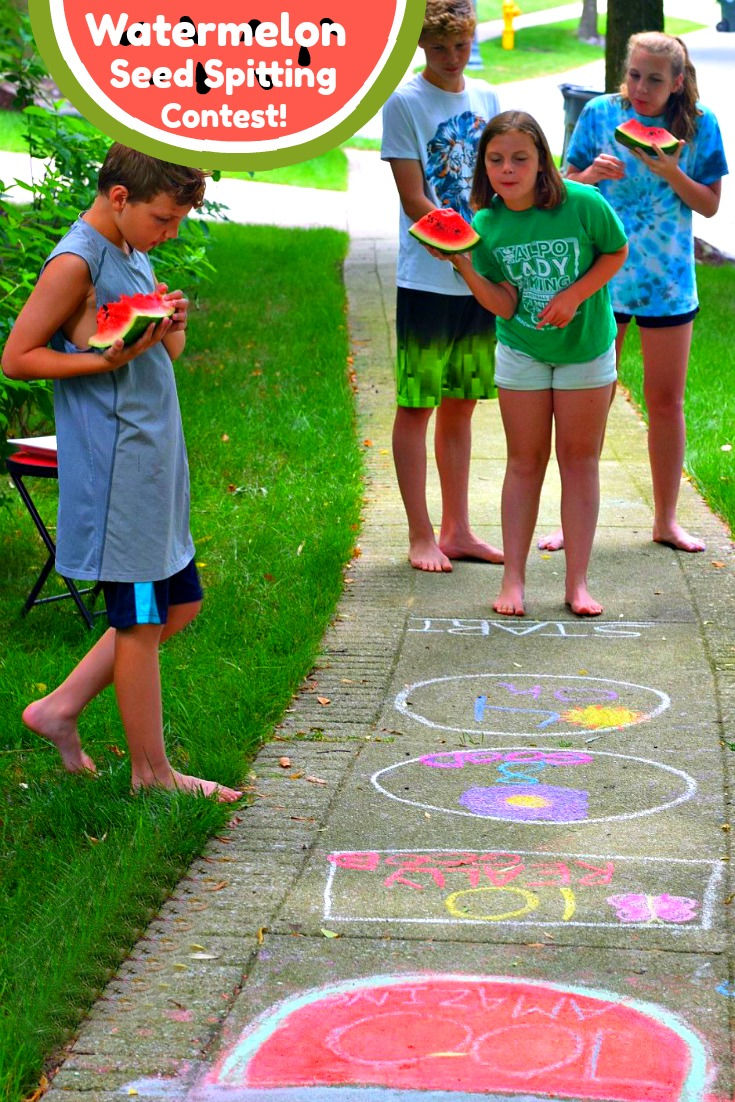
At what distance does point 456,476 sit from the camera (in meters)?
6.29

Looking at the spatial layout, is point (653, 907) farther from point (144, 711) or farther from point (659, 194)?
point (659, 194)

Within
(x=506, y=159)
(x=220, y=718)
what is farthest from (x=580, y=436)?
(x=220, y=718)

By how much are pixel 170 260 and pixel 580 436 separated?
288 cm

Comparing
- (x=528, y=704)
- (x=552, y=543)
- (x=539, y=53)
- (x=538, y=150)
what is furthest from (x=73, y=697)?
(x=539, y=53)

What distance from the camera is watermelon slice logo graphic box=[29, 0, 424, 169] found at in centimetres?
321

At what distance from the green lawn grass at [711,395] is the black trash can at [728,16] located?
131ft

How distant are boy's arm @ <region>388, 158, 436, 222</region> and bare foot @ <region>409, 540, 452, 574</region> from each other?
1.35 m

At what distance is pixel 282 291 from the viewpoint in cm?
1301

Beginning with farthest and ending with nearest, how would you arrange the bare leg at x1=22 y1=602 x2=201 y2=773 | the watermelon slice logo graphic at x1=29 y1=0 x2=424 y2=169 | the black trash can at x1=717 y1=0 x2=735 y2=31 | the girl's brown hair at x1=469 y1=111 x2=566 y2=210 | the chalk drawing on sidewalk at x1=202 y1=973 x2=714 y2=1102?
the black trash can at x1=717 y1=0 x2=735 y2=31 → the girl's brown hair at x1=469 y1=111 x2=566 y2=210 → the bare leg at x1=22 y1=602 x2=201 y2=773 → the watermelon slice logo graphic at x1=29 y1=0 x2=424 y2=169 → the chalk drawing on sidewalk at x1=202 y1=973 x2=714 y2=1102

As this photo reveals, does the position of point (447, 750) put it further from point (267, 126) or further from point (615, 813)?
point (267, 126)

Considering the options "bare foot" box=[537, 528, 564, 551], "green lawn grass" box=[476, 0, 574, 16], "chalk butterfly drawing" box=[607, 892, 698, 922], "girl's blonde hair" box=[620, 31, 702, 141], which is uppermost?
"girl's blonde hair" box=[620, 31, 702, 141]

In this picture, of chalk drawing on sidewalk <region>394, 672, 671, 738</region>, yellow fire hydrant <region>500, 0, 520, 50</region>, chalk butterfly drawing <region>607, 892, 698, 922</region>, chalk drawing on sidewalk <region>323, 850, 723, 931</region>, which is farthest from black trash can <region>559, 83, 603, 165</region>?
yellow fire hydrant <region>500, 0, 520, 50</region>

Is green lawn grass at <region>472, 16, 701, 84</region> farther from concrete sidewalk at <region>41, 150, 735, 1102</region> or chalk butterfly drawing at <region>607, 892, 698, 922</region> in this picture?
chalk butterfly drawing at <region>607, 892, 698, 922</region>

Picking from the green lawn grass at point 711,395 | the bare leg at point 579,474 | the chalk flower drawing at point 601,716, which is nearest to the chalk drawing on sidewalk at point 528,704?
the chalk flower drawing at point 601,716
